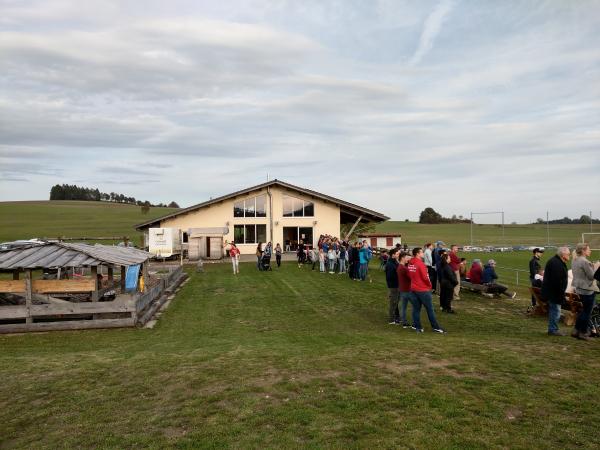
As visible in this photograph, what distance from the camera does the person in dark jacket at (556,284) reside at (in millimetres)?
8992

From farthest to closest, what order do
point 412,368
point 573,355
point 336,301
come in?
point 336,301
point 573,355
point 412,368

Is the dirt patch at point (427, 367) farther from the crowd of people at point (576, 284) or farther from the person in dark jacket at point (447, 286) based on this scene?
the person in dark jacket at point (447, 286)

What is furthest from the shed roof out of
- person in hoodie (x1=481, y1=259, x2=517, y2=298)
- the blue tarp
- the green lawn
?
person in hoodie (x1=481, y1=259, x2=517, y2=298)

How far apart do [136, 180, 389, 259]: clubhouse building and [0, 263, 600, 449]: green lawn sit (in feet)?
71.5

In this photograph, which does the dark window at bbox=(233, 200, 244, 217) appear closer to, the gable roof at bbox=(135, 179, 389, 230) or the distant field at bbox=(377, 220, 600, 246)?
the gable roof at bbox=(135, 179, 389, 230)

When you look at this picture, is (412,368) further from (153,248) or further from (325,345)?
(153,248)

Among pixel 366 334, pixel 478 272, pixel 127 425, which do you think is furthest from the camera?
pixel 478 272

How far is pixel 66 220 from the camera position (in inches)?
3250

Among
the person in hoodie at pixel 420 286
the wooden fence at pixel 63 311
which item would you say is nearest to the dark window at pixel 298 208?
the wooden fence at pixel 63 311

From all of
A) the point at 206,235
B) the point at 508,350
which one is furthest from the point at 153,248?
the point at 508,350

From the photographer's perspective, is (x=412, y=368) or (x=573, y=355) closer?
(x=412, y=368)

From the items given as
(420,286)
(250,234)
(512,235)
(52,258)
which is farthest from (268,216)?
(512,235)

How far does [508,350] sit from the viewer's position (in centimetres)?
767

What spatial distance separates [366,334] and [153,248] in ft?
71.3
